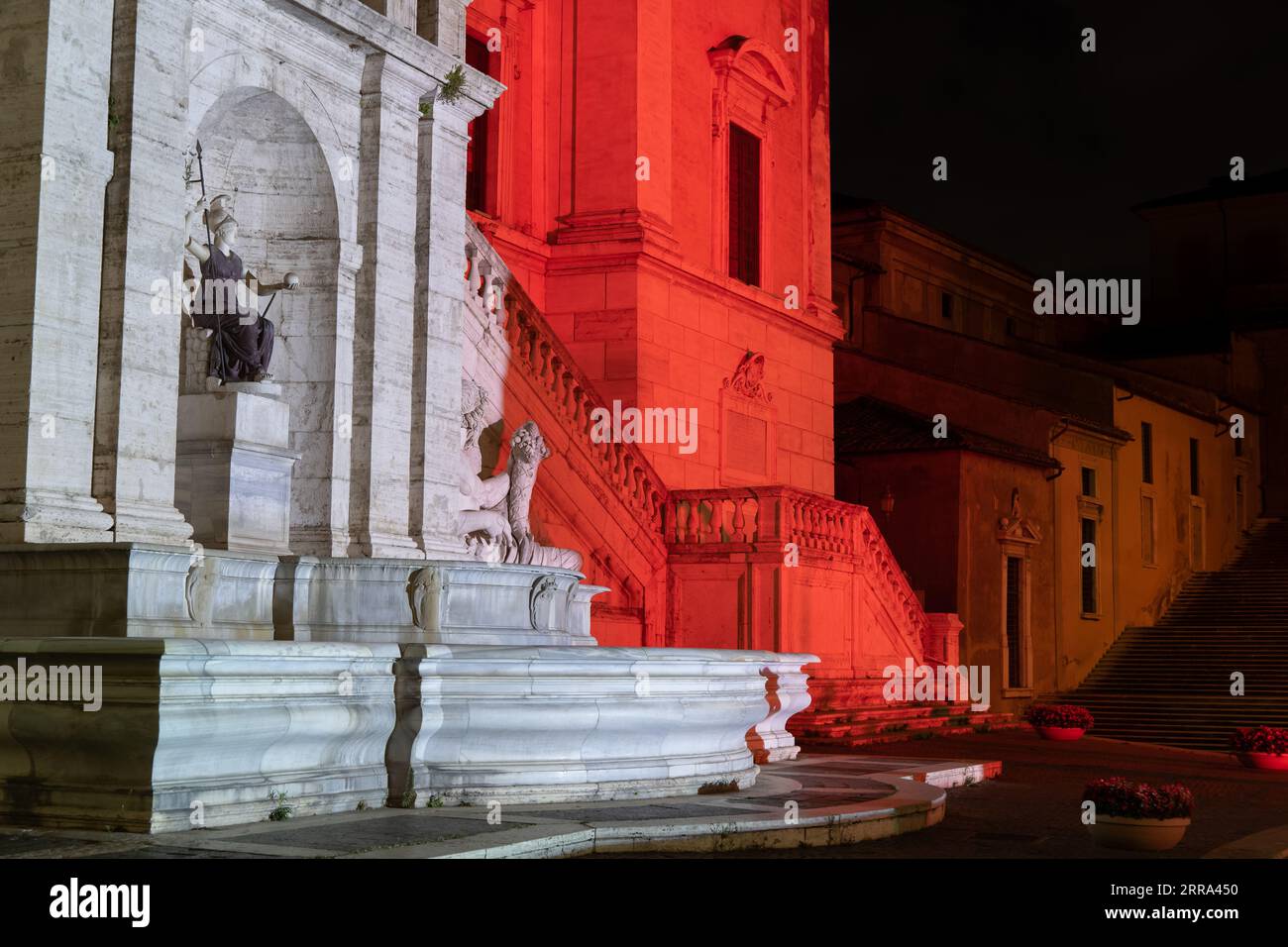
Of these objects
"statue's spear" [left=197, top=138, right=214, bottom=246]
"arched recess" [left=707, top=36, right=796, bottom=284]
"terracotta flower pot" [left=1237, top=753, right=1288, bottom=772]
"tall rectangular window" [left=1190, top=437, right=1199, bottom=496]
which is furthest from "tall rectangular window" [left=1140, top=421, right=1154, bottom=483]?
"statue's spear" [left=197, top=138, right=214, bottom=246]

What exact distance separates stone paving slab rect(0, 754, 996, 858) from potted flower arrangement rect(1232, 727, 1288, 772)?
11.2m

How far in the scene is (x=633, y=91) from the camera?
25.4m

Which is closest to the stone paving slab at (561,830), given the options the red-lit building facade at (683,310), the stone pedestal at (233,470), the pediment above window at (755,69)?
the stone pedestal at (233,470)

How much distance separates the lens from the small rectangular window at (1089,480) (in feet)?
125

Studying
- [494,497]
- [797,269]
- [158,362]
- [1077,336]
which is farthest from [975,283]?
[158,362]

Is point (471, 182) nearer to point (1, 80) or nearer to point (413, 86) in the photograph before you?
point (413, 86)

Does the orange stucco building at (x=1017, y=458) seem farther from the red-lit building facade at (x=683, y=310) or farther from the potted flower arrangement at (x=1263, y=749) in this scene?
the potted flower arrangement at (x=1263, y=749)

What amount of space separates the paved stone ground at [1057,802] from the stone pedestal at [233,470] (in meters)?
4.40

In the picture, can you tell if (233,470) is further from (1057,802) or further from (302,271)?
(1057,802)

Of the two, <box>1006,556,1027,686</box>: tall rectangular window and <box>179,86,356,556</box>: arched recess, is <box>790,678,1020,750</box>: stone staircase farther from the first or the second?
<box>179,86,356,556</box>: arched recess

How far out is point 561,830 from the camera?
29.4 ft

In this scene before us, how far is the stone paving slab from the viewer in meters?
8.12

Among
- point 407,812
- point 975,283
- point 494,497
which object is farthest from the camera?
point 975,283
